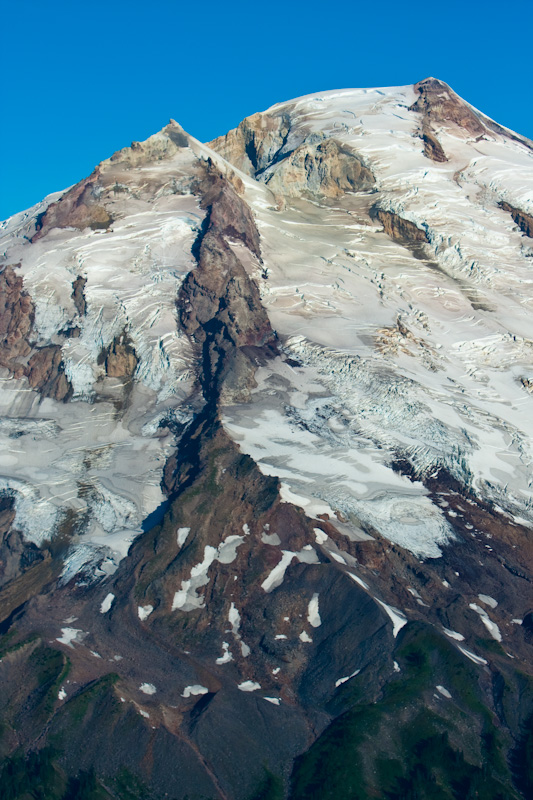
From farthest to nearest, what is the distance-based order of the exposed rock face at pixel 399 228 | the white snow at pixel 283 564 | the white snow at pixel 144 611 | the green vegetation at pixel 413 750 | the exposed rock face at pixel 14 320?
the exposed rock face at pixel 399 228 → the exposed rock face at pixel 14 320 → the white snow at pixel 283 564 → the white snow at pixel 144 611 → the green vegetation at pixel 413 750

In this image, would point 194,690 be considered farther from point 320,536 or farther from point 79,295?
point 79,295

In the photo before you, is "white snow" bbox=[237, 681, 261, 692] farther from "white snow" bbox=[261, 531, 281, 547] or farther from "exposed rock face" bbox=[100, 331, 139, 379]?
"exposed rock face" bbox=[100, 331, 139, 379]

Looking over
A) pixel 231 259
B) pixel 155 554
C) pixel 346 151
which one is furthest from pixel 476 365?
pixel 346 151

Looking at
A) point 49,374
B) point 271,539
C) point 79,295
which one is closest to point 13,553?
point 271,539

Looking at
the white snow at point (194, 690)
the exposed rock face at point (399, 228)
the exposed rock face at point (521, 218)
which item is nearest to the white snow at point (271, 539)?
the white snow at point (194, 690)

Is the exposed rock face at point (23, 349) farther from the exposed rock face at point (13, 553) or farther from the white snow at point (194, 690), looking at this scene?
the white snow at point (194, 690)
